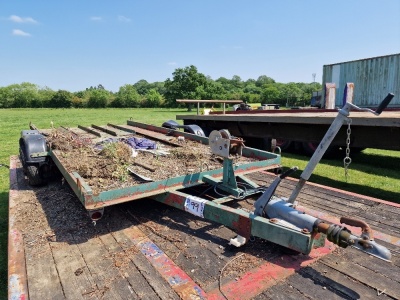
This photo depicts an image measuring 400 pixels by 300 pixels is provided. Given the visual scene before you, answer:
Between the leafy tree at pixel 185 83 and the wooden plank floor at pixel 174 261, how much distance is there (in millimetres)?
52263

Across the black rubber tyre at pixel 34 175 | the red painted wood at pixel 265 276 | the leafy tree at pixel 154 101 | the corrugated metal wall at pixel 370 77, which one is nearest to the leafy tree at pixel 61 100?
the leafy tree at pixel 154 101

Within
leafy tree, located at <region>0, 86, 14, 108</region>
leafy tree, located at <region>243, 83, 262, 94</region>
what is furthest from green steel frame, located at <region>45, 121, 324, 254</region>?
leafy tree, located at <region>243, 83, 262, 94</region>

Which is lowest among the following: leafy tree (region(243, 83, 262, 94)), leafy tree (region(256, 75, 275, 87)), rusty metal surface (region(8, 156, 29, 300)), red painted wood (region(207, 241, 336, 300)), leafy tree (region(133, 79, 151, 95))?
red painted wood (region(207, 241, 336, 300))

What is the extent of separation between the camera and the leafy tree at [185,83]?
54844 mm

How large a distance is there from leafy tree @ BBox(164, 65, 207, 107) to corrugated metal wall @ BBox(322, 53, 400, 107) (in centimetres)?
3793

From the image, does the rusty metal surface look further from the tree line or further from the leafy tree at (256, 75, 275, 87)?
the leafy tree at (256, 75, 275, 87)

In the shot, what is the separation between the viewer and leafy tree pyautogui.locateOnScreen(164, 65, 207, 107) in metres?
54.8

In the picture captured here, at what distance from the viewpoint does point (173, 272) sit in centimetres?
212

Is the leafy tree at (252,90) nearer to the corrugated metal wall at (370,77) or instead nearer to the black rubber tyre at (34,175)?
the corrugated metal wall at (370,77)

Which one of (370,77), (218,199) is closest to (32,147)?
(218,199)

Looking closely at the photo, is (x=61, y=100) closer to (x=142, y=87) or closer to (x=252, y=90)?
(x=252, y=90)

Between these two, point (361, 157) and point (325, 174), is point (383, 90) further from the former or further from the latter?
point (325, 174)

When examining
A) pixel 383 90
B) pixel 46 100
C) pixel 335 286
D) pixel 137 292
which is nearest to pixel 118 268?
pixel 137 292

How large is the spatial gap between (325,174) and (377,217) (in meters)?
3.36
